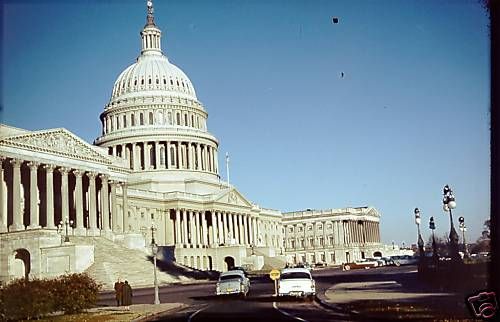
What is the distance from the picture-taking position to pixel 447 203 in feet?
109

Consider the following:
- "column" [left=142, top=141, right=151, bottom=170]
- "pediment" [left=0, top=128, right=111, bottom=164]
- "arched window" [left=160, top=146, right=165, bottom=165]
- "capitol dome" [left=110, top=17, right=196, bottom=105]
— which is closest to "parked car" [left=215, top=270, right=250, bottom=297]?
"pediment" [left=0, top=128, right=111, bottom=164]

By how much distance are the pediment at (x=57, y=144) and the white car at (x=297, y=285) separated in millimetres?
33419

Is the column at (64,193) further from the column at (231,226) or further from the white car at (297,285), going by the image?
the column at (231,226)

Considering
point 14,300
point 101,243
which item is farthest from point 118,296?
point 101,243

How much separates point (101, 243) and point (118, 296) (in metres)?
31.9

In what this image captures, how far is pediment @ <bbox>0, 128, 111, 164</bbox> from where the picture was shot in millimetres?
60406

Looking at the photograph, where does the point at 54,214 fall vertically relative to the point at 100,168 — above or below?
below

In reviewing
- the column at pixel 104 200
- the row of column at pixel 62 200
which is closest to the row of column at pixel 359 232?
the row of column at pixel 62 200

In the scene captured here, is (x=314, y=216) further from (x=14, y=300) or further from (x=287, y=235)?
(x=14, y=300)

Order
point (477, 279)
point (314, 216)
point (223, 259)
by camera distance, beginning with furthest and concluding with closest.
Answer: point (314, 216)
point (223, 259)
point (477, 279)

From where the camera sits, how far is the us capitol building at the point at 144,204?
2244 inches

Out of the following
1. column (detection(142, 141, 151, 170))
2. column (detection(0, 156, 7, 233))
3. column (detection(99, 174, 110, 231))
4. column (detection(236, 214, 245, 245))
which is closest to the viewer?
column (detection(0, 156, 7, 233))

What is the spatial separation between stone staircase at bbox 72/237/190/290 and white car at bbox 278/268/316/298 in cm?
2313

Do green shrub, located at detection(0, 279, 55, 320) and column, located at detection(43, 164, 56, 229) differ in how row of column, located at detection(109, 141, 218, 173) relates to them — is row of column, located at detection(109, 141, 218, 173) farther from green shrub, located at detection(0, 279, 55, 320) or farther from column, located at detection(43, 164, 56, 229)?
green shrub, located at detection(0, 279, 55, 320)
